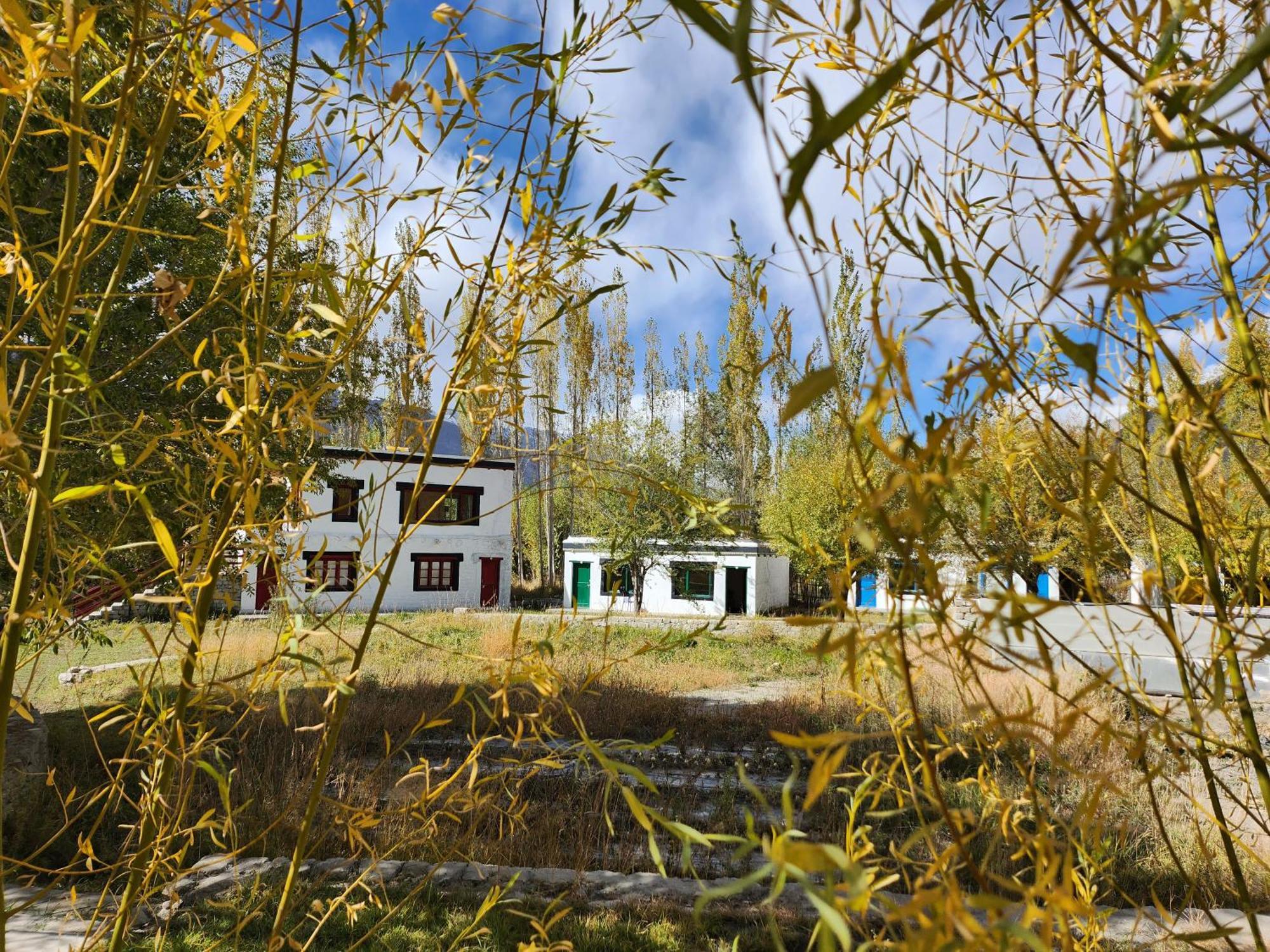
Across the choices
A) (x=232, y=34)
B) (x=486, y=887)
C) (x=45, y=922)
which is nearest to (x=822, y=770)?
(x=232, y=34)

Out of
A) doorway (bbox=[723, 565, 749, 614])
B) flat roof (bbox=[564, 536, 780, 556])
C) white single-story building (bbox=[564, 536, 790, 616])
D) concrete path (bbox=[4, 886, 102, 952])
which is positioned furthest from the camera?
doorway (bbox=[723, 565, 749, 614])

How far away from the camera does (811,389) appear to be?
1.00 ft

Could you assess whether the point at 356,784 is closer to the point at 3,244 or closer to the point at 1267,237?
the point at 3,244

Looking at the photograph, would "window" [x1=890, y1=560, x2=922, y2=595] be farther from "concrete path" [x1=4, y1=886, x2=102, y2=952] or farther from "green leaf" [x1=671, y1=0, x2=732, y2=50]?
"concrete path" [x1=4, y1=886, x2=102, y2=952]

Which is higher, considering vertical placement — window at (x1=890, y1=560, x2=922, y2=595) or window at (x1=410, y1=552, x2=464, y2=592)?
window at (x1=890, y1=560, x2=922, y2=595)

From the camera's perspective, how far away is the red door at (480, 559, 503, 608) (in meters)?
21.1

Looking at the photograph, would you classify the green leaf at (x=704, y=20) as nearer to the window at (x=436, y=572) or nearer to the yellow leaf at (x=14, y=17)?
the yellow leaf at (x=14, y=17)

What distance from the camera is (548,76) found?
2.87ft

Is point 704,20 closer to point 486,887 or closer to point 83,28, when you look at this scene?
point 83,28

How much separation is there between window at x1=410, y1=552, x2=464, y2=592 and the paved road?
1422 cm

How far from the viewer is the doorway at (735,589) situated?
21422 millimetres

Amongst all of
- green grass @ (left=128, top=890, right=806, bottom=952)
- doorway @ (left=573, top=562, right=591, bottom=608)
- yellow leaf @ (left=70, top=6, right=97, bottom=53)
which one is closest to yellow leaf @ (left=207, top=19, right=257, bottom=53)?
yellow leaf @ (left=70, top=6, right=97, bottom=53)

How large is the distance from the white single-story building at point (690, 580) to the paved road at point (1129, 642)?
9.42 m

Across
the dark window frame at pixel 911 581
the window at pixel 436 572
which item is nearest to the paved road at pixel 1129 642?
the dark window frame at pixel 911 581
